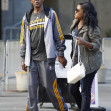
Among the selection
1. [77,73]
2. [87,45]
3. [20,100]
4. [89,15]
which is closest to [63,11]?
[20,100]

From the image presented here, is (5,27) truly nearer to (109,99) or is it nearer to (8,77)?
(8,77)

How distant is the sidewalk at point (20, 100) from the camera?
30.5 ft

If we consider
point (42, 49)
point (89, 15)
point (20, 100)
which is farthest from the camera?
point (20, 100)

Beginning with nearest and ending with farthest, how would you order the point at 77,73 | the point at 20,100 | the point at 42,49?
the point at 77,73 → the point at 42,49 → the point at 20,100

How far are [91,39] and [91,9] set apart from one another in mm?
441

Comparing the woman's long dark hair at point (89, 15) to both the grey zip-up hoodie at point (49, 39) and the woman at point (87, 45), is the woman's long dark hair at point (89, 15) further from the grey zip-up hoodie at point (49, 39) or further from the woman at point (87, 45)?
the grey zip-up hoodie at point (49, 39)

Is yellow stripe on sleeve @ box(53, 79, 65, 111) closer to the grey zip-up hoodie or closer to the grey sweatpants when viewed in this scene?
the grey sweatpants

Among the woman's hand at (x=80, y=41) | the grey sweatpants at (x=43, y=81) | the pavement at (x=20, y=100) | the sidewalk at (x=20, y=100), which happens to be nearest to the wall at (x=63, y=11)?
the pavement at (x=20, y=100)

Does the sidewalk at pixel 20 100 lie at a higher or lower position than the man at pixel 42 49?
lower

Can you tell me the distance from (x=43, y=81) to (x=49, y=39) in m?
0.59

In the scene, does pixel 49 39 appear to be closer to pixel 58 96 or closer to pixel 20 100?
pixel 58 96

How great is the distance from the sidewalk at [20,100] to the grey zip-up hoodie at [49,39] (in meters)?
2.37

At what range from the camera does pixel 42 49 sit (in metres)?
6.91

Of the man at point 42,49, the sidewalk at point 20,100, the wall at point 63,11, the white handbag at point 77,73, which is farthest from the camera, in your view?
the wall at point 63,11
